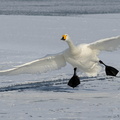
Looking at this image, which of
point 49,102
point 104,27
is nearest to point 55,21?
point 104,27

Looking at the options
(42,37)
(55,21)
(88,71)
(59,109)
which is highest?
(55,21)

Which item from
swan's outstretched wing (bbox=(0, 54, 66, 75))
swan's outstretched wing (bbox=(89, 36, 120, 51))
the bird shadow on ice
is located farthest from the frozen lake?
swan's outstretched wing (bbox=(89, 36, 120, 51))

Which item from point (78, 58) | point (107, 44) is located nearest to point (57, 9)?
point (107, 44)

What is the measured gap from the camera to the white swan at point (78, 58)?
7.33m

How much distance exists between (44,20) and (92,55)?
1077 cm

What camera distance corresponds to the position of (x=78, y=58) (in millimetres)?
7359

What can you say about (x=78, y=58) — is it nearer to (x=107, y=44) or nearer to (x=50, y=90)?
(x=107, y=44)

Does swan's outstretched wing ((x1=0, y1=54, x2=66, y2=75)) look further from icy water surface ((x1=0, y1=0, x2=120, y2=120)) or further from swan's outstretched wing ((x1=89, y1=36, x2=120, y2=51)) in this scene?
swan's outstretched wing ((x1=89, y1=36, x2=120, y2=51))

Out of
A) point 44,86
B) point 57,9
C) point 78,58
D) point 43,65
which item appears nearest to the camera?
point 78,58

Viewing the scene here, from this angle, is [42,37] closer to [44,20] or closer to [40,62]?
[44,20]

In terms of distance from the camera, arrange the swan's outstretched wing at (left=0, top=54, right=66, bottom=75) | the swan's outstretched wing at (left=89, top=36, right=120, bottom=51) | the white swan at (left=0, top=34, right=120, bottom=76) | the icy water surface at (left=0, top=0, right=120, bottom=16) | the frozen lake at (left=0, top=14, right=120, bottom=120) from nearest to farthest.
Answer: the frozen lake at (left=0, top=14, right=120, bottom=120), the swan's outstretched wing at (left=0, top=54, right=66, bottom=75), the white swan at (left=0, top=34, right=120, bottom=76), the swan's outstretched wing at (left=89, top=36, right=120, bottom=51), the icy water surface at (left=0, top=0, right=120, bottom=16)

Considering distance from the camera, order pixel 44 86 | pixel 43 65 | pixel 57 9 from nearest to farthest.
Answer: pixel 43 65 → pixel 44 86 → pixel 57 9

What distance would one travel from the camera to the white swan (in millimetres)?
7332

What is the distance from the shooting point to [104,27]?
15.5 metres
